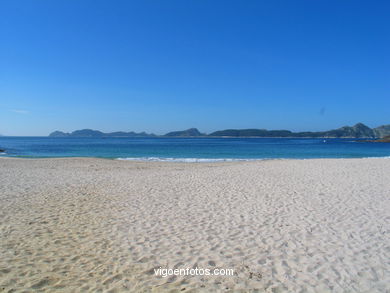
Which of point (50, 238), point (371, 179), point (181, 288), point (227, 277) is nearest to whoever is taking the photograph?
point (181, 288)

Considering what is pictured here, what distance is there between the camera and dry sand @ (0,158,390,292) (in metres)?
3.86

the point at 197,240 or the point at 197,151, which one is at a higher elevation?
the point at 197,151

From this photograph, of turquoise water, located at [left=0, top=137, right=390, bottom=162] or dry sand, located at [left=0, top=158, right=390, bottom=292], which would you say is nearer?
dry sand, located at [left=0, top=158, right=390, bottom=292]

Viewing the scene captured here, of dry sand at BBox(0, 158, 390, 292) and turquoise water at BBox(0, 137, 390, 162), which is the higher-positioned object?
turquoise water at BBox(0, 137, 390, 162)

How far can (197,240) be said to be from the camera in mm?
5312

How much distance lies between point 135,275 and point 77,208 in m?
4.56

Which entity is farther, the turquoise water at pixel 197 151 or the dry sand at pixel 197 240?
the turquoise water at pixel 197 151

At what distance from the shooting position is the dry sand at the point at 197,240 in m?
3.86

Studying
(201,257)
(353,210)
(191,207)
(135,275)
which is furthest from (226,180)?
(135,275)

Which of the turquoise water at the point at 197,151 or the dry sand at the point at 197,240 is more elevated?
the turquoise water at the point at 197,151

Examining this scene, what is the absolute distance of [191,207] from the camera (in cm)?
780

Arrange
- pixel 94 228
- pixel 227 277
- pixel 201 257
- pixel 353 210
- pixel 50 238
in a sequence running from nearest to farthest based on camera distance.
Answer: pixel 227 277, pixel 201 257, pixel 50 238, pixel 94 228, pixel 353 210

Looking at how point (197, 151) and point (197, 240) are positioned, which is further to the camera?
point (197, 151)

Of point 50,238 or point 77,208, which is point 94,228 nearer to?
point 50,238
